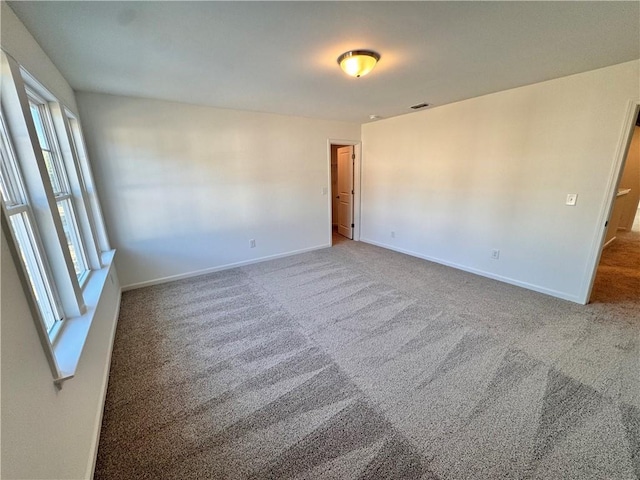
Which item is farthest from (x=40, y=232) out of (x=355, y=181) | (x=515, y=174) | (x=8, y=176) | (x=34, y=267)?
(x=355, y=181)

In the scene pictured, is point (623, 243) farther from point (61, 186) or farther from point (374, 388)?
point (61, 186)

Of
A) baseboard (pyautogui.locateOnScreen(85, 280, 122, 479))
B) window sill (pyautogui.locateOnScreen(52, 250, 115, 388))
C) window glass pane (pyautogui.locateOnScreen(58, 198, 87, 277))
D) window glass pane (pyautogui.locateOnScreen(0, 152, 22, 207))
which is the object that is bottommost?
baseboard (pyautogui.locateOnScreen(85, 280, 122, 479))

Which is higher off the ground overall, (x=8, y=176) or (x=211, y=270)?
(x=8, y=176)

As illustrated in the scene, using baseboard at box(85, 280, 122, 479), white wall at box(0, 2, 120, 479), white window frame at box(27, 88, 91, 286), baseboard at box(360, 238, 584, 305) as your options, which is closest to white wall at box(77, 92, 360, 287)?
white window frame at box(27, 88, 91, 286)

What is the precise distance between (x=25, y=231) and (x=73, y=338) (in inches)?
24.9

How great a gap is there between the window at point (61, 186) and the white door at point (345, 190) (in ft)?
13.9

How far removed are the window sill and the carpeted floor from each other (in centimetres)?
56

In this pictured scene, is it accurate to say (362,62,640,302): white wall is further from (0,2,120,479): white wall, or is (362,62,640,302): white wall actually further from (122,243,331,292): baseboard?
(0,2,120,479): white wall

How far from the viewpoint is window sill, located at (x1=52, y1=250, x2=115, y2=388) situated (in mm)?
1248

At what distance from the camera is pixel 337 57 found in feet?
6.63

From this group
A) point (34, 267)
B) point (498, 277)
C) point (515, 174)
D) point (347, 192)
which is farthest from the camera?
point (347, 192)

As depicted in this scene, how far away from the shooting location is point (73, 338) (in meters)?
1.48

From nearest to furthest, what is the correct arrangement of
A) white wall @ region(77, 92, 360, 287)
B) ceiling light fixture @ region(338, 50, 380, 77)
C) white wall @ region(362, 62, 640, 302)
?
ceiling light fixture @ region(338, 50, 380, 77) → white wall @ region(362, 62, 640, 302) → white wall @ region(77, 92, 360, 287)

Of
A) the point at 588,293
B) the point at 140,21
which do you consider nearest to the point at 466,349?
the point at 588,293
